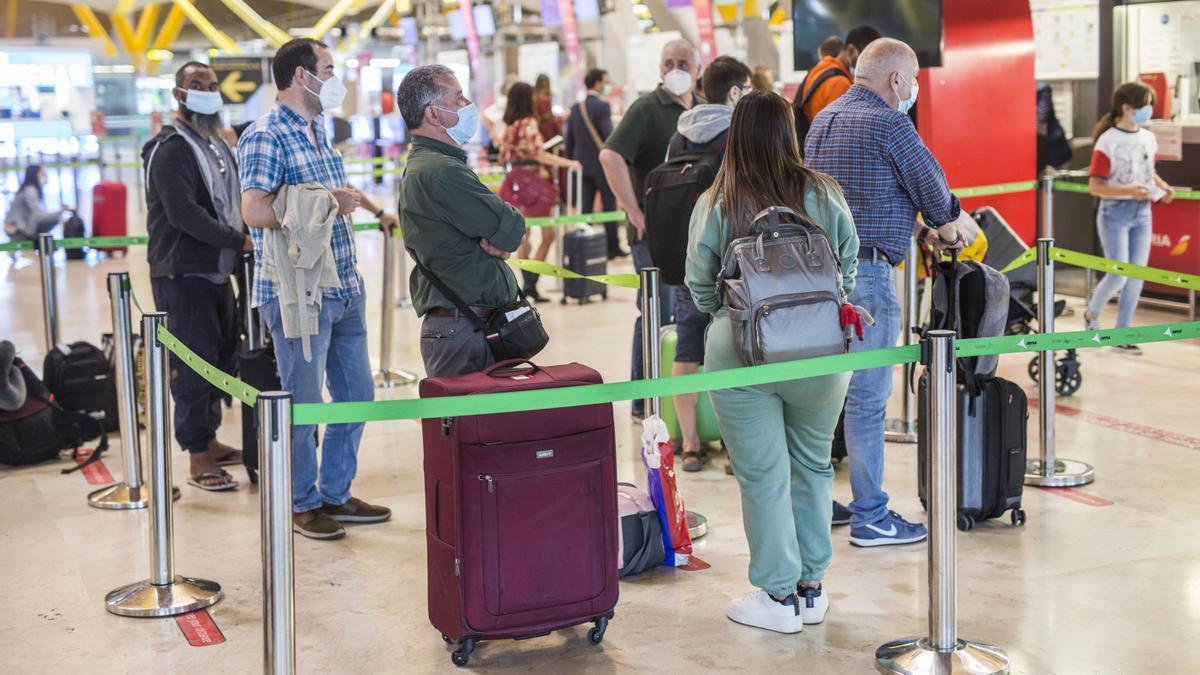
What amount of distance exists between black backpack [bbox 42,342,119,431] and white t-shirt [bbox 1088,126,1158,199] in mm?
5378

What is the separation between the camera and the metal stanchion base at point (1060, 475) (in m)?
5.30

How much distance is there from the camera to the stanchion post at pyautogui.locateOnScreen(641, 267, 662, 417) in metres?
4.52

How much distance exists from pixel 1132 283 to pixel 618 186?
330cm

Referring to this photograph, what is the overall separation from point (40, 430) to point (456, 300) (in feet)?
9.32

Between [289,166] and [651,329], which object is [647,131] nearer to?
[651,329]

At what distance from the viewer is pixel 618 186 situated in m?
5.92

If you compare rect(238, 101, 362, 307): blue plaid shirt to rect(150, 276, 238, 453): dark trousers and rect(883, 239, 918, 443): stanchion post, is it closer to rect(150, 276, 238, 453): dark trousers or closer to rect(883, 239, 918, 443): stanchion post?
rect(150, 276, 238, 453): dark trousers

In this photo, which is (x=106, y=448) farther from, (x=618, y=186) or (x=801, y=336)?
(x=801, y=336)

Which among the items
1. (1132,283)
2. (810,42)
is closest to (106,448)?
(810,42)

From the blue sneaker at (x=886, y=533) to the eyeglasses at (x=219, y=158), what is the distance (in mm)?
2752

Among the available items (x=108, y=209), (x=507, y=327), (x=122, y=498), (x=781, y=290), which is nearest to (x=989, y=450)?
(x=781, y=290)

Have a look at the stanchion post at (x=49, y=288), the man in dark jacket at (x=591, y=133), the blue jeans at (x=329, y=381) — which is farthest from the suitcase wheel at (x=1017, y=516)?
the man in dark jacket at (x=591, y=133)

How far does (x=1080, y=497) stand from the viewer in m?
5.15

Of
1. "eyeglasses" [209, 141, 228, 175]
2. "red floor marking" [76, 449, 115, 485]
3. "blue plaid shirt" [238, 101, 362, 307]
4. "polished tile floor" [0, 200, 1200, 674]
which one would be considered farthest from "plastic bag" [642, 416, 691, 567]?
"red floor marking" [76, 449, 115, 485]
